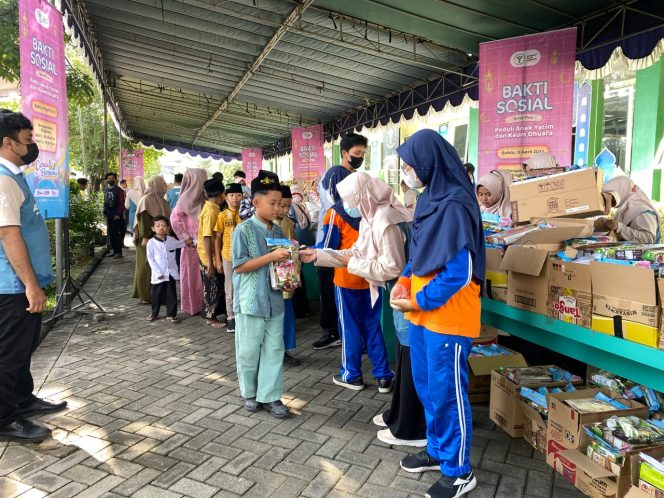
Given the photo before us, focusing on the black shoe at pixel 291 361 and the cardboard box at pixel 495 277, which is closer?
the cardboard box at pixel 495 277

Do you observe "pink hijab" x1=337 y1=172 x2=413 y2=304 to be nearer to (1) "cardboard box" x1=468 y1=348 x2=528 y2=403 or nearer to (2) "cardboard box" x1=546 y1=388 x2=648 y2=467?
(1) "cardboard box" x1=468 y1=348 x2=528 y2=403

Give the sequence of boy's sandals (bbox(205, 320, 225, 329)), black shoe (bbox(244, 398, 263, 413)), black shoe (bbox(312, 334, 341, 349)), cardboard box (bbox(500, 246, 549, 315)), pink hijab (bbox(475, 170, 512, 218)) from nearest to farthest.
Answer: cardboard box (bbox(500, 246, 549, 315)), black shoe (bbox(244, 398, 263, 413)), pink hijab (bbox(475, 170, 512, 218)), black shoe (bbox(312, 334, 341, 349)), boy's sandals (bbox(205, 320, 225, 329))

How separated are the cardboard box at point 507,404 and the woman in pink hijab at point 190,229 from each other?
3.88m

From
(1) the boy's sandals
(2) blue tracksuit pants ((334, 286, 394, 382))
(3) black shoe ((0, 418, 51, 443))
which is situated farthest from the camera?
(1) the boy's sandals

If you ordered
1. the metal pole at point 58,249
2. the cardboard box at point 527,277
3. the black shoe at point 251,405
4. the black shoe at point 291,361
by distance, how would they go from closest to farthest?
the cardboard box at point 527,277 → the black shoe at point 251,405 → the black shoe at point 291,361 → the metal pole at point 58,249

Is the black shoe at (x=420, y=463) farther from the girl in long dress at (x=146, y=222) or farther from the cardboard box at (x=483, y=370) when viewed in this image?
the girl in long dress at (x=146, y=222)

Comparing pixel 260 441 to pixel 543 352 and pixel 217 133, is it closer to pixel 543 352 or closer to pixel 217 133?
pixel 543 352

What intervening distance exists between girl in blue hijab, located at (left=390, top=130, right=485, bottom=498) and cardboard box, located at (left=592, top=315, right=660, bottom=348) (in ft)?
1.84

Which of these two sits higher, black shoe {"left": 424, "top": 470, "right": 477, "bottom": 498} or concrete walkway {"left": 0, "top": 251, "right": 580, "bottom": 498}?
black shoe {"left": 424, "top": 470, "right": 477, "bottom": 498}

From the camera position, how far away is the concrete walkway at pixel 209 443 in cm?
233

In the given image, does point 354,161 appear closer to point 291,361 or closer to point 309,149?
point 291,361

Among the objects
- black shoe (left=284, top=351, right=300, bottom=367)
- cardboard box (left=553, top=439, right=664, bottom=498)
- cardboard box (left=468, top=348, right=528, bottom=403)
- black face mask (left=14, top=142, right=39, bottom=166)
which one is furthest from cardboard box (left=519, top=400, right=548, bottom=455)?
black face mask (left=14, top=142, right=39, bottom=166)

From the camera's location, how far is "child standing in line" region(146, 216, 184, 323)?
5375mm

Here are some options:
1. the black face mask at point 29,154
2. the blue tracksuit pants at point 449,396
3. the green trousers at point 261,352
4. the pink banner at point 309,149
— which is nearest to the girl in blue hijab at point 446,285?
the blue tracksuit pants at point 449,396
